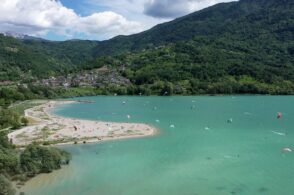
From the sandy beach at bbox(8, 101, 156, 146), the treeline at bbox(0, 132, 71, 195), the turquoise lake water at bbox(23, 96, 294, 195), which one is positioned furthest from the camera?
the sandy beach at bbox(8, 101, 156, 146)

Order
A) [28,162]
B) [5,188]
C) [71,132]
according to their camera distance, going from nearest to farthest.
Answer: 1. [5,188]
2. [28,162]
3. [71,132]

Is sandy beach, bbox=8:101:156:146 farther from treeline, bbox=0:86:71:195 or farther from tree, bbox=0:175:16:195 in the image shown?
tree, bbox=0:175:16:195

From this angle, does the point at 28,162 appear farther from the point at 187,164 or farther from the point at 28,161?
the point at 187,164

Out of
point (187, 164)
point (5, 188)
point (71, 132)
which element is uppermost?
point (5, 188)

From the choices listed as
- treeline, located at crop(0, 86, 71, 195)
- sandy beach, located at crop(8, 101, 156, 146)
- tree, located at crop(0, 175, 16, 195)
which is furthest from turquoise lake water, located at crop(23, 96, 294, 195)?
tree, located at crop(0, 175, 16, 195)

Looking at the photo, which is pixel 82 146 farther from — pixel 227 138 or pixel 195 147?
pixel 227 138

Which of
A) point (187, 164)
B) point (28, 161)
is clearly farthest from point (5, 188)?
point (187, 164)

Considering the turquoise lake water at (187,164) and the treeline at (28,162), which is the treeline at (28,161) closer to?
the treeline at (28,162)

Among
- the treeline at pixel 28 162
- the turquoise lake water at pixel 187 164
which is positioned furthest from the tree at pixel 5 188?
the treeline at pixel 28 162
